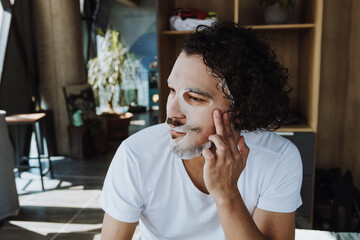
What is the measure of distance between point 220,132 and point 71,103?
403 cm

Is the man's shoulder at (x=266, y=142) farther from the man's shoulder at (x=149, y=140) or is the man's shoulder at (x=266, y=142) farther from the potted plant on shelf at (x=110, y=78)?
the potted plant on shelf at (x=110, y=78)

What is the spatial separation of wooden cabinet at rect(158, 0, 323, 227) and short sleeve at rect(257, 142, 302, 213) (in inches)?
54.4

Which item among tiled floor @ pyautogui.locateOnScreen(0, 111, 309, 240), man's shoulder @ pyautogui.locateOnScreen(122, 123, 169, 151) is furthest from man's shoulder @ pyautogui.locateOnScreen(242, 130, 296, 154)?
tiled floor @ pyautogui.locateOnScreen(0, 111, 309, 240)

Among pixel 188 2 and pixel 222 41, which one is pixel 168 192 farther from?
pixel 188 2

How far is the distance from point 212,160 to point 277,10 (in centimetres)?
204

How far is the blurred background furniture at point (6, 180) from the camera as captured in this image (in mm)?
2846

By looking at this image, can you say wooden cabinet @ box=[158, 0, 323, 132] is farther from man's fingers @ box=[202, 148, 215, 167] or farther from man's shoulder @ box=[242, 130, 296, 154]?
man's fingers @ box=[202, 148, 215, 167]

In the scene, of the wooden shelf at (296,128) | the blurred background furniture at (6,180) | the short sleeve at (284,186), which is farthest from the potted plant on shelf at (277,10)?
the blurred background furniture at (6,180)

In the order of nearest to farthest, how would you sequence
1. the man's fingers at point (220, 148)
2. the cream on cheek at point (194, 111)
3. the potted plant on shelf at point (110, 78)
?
the man's fingers at point (220, 148)
the cream on cheek at point (194, 111)
the potted plant on shelf at point (110, 78)

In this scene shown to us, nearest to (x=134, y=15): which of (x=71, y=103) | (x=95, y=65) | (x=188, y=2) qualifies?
(x=95, y=65)

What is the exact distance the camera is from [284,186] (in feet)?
3.88

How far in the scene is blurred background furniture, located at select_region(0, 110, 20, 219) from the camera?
285cm

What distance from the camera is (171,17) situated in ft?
9.07

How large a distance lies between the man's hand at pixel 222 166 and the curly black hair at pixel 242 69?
0.42ft
